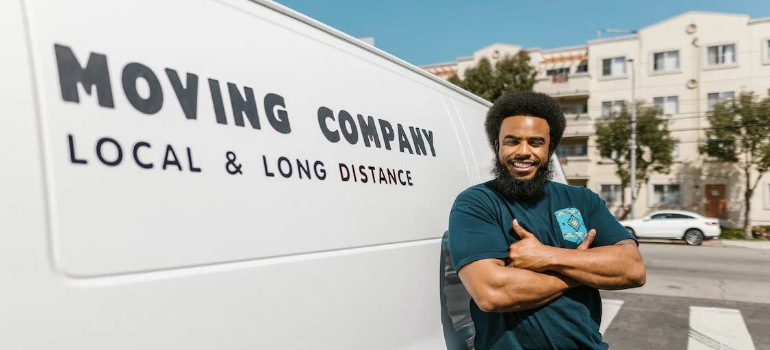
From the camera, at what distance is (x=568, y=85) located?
3294 centimetres

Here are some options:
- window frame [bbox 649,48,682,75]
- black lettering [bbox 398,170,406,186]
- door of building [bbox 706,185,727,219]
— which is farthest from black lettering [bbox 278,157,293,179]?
window frame [bbox 649,48,682,75]

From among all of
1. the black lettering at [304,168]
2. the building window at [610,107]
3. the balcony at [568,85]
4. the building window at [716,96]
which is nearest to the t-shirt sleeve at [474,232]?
the black lettering at [304,168]

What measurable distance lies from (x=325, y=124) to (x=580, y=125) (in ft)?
109

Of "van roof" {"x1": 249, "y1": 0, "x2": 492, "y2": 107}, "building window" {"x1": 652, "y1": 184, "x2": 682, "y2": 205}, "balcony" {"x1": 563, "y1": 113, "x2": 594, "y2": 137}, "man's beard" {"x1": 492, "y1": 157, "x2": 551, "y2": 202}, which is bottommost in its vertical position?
"building window" {"x1": 652, "y1": 184, "x2": 682, "y2": 205}

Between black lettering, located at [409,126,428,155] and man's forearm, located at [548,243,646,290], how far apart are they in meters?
0.76

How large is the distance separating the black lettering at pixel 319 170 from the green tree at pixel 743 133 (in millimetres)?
28366

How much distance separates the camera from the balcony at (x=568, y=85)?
3266 centimetres

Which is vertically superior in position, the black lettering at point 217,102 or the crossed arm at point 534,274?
the black lettering at point 217,102

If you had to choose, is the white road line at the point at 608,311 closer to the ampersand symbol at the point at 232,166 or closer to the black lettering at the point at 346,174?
the black lettering at the point at 346,174

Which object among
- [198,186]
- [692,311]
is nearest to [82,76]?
[198,186]

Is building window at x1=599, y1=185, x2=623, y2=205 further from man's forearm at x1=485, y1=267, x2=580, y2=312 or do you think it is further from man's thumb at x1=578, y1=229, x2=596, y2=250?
man's forearm at x1=485, y1=267, x2=580, y2=312

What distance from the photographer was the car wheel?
19359 millimetres

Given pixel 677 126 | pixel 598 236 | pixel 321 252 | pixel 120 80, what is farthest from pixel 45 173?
pixel 677 126

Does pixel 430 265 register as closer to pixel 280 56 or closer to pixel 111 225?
pixel 280 56
